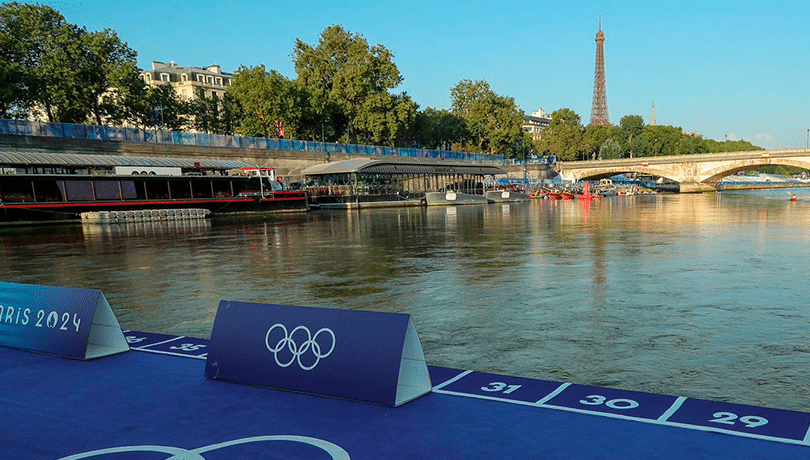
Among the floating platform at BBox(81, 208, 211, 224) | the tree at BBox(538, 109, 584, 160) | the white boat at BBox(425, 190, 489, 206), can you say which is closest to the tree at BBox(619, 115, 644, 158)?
the tree at BBox(538, 109, 584, 160)

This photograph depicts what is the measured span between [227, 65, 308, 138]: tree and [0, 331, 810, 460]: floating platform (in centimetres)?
6693

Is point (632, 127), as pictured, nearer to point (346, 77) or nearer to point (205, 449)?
point (346, 77)

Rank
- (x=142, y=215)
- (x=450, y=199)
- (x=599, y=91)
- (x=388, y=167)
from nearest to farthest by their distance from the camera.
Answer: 1. (x=142, y=215)
2. (x=388, y=167)
3. (x=450, y=199)
4. (x=599, y=91)

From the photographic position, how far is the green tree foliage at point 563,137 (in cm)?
13138

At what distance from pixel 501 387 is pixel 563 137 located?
13150 centimetres

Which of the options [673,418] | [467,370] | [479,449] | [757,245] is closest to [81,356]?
[467,370]

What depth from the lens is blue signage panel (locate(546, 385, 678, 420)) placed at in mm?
5434

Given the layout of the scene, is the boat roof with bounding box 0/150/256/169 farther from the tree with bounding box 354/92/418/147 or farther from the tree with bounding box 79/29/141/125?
the tree with bounding box 354/92/418/147

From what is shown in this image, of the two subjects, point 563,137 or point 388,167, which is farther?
point 563,137

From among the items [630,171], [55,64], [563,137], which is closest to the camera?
[55,64]

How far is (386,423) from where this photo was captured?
538cm

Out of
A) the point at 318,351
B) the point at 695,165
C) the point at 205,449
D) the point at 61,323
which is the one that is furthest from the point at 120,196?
the point at 695,165

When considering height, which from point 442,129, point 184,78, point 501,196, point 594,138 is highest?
point 184,78

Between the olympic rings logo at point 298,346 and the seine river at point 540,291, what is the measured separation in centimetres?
184
